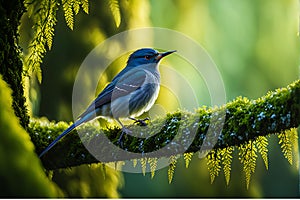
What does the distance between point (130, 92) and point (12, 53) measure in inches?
20.4

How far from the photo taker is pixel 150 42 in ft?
7.20

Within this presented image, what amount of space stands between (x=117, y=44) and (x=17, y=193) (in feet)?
4.99

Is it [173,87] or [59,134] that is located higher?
[173,87]

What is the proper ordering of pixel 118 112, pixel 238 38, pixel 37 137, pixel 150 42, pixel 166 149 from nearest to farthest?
pixel 166 149 → pixel 37 137 → pixel 118 112 → pixel 150 42 → pixel 238 38

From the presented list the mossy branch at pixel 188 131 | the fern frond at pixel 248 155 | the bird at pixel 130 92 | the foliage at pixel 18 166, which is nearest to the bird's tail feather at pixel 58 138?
the mossy branch at pixel 188 131

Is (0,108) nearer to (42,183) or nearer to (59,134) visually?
(42,183)

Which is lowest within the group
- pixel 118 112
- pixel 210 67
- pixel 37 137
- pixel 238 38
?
pixel 37 137

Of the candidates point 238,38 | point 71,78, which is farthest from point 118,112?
point 238,38

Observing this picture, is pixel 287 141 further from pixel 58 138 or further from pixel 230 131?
pixel 58 138

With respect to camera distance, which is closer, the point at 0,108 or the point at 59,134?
the point at 0,108

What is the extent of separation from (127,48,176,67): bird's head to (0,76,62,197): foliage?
1350 millimetres

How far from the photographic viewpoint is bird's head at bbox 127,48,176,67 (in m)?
1.94

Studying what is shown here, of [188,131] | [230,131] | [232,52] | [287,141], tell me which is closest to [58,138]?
[188,131]

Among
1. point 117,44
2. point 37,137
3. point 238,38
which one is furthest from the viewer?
point 238,38
